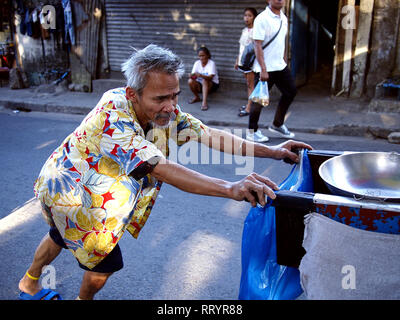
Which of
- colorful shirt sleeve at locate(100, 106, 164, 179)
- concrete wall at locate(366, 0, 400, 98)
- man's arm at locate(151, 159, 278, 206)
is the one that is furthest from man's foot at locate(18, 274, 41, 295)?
concrete wall at locate(366, 0, 400, 98)

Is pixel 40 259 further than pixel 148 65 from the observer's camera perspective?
Yes

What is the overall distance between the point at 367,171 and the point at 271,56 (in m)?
3.58

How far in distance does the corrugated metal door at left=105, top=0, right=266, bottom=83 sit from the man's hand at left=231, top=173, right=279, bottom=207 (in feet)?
20.7

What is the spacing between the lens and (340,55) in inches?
282

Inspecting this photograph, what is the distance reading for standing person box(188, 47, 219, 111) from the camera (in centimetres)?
753

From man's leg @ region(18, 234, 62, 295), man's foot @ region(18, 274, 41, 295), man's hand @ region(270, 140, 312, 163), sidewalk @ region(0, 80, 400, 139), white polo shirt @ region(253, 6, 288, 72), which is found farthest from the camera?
sidewalk @ region(0, 80, 400, 139)

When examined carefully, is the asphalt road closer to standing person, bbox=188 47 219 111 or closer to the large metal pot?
the large metal pot

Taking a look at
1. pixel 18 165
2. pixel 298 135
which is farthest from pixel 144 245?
pixel 298 135

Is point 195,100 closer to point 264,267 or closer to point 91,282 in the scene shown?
point 91,282

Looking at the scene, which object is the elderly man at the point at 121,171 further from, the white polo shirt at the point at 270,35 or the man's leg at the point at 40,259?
the white polo shirt at the point at 270,35

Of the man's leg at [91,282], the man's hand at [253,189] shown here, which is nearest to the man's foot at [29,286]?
the man's leg at [91,282]

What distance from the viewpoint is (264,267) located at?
1723mm

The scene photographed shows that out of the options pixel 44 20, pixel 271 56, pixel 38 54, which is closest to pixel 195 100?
pixel 271 56

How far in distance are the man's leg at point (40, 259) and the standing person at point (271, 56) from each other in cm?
357
